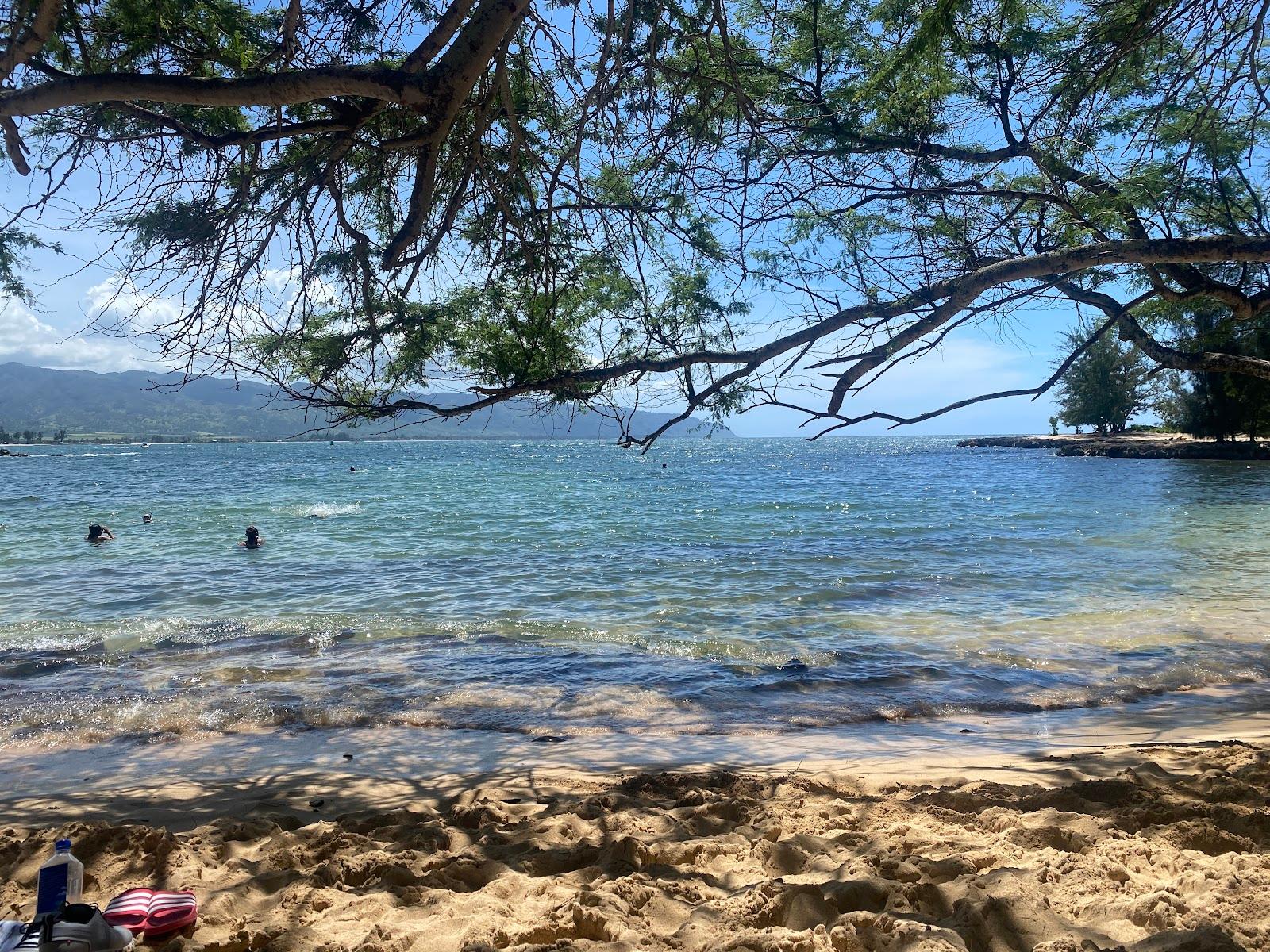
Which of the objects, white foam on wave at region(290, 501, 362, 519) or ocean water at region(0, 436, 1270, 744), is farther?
white foam on wave at region(290, 501, 362, 519)

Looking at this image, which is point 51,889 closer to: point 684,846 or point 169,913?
point 169,913

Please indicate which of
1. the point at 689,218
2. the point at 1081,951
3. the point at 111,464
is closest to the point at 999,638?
the point at 689,218

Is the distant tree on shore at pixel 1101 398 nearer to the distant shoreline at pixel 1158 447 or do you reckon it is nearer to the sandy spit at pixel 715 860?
the distant shoreline at pixel 1158 447

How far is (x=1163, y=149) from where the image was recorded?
5.37 m

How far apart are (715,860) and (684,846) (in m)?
0.17

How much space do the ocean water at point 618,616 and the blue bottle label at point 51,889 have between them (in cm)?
318

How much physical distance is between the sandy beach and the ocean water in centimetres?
119

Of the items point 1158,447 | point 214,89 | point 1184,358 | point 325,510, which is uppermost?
point 214,89

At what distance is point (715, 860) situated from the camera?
3.13 m

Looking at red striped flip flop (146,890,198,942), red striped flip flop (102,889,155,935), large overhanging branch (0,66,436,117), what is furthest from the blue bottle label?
large overhanging branch (0,66,436,117)

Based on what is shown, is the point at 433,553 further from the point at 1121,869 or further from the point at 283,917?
the point at 1121,869

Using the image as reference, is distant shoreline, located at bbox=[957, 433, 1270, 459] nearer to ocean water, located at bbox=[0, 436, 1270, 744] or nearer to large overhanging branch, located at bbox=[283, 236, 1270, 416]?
ocean water, located at bbox=[0, 436, 1270, 744]

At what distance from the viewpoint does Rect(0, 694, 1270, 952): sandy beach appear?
2.48m

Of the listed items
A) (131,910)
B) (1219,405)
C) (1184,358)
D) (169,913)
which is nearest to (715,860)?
(169,913)
